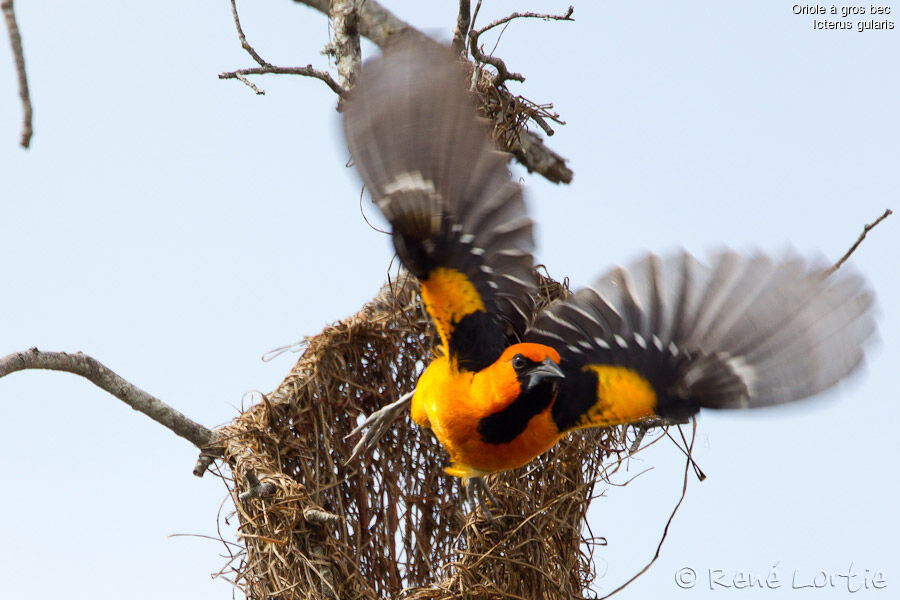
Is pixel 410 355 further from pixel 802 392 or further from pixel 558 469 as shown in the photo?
pixel 802 392

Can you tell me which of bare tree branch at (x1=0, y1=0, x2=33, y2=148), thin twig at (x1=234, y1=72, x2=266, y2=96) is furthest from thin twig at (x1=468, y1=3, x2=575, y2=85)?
bare tree branch at (x1=0, y1=0, x2=33, y2=148)

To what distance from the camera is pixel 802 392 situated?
2.23m

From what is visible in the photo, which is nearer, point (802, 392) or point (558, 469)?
point (802, 392)

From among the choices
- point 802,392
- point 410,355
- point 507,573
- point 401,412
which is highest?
point 410,355

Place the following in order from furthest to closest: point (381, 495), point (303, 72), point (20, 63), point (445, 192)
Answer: point (381, 495) < point (303, 72) < point (445, 192) < point (20, 63)

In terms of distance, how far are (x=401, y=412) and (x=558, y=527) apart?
0.70 metres

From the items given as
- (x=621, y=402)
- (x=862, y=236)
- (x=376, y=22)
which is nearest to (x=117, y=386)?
(x=621, y=402)

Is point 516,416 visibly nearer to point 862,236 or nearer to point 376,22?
point 862,236

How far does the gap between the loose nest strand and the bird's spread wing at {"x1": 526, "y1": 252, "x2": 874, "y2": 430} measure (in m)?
0.34

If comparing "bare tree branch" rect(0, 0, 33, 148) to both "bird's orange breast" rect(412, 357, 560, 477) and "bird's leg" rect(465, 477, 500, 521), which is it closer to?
"bird's orange breast" rect(412, 357, 560, 477)

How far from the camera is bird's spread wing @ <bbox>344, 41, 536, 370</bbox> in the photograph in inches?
85.8

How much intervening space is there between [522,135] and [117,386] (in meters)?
1.67

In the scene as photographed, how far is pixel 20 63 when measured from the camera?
1.23m

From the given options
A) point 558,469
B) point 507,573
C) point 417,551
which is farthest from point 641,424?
point 417,551
